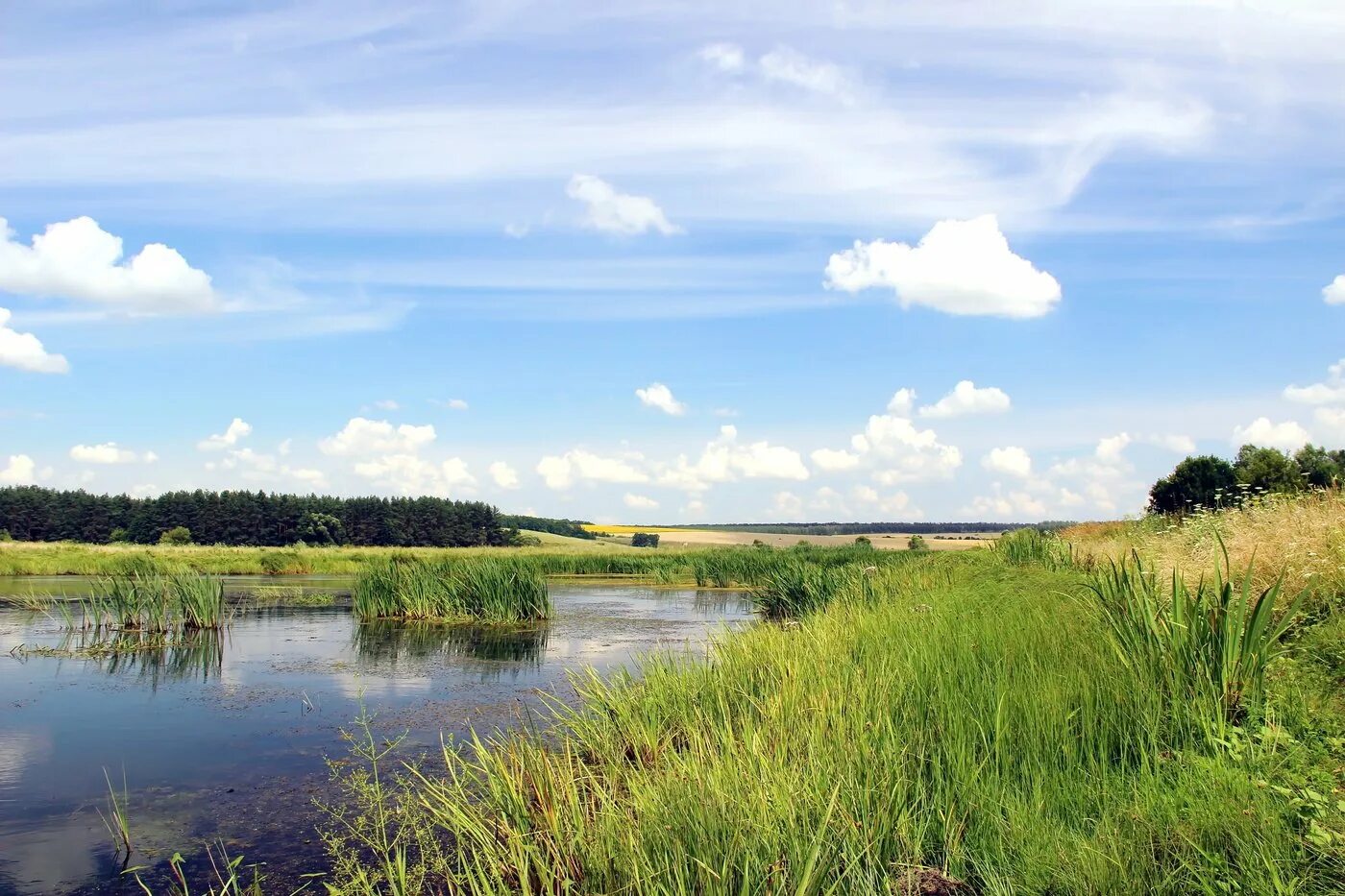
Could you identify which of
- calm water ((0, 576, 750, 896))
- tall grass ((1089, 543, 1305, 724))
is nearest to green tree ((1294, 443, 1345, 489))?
calm water ((0, 576, 750, 896))

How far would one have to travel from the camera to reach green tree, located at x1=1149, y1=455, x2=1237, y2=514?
132ft

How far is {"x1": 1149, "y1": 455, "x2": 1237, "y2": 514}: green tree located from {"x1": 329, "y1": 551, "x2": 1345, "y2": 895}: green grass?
39131 mm

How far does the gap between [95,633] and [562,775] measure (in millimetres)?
14686

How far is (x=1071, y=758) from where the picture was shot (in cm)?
479

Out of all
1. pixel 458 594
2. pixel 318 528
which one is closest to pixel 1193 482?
pixel 458 594

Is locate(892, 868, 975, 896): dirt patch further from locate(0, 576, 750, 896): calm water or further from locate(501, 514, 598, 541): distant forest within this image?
locate(501, 514, 598, 541): distant forest

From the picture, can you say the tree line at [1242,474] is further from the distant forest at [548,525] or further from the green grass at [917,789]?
the distant forest at [548,525]

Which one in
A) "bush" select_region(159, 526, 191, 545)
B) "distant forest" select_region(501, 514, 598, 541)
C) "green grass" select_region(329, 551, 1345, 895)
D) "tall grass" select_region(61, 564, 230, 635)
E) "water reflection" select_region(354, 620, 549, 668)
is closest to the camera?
"green grass" select_region(329, 551, 1345, 895)

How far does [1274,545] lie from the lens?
31.0 ft

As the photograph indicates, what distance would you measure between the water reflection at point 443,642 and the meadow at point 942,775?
6.91 meters

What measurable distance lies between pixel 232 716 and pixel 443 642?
6.36 m

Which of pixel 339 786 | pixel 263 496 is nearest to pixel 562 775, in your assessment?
pixel 339 786

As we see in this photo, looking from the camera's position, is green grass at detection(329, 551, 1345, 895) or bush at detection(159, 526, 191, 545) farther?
bush at detection(159, 526, 191, 545)

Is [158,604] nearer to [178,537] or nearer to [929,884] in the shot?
[929,884]
